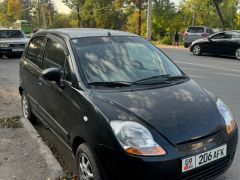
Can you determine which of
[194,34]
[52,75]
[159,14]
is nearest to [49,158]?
[52,75]

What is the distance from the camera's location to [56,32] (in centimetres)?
461

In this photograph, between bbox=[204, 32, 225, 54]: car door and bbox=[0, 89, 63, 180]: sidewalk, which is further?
bbox=[204, 32, 225, 54]: car door

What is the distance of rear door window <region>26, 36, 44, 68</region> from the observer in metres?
4.92

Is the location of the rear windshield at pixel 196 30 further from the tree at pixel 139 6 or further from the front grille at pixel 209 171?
the front grille at pixel 209 171

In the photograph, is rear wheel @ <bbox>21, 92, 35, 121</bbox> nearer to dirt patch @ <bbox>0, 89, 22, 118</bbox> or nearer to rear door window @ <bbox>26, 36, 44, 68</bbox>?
dirt patch @ <bbox>0, 89, 22, 118</bbox>

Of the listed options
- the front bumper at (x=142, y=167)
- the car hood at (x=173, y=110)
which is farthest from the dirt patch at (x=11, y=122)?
the front bumper at (x=142, y=167)

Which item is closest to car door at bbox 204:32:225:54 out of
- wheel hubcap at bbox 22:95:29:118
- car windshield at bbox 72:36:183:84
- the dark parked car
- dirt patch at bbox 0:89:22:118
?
the dark parked car

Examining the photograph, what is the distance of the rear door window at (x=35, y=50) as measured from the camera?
194 inches

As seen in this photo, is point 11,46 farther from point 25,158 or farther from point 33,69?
point 25,158

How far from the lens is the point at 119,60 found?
4066 mm

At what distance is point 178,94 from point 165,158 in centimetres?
94

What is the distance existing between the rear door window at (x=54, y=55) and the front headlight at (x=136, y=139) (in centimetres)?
143

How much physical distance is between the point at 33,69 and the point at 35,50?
0.34 m

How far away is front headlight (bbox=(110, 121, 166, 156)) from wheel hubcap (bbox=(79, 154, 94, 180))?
543 millimetres
